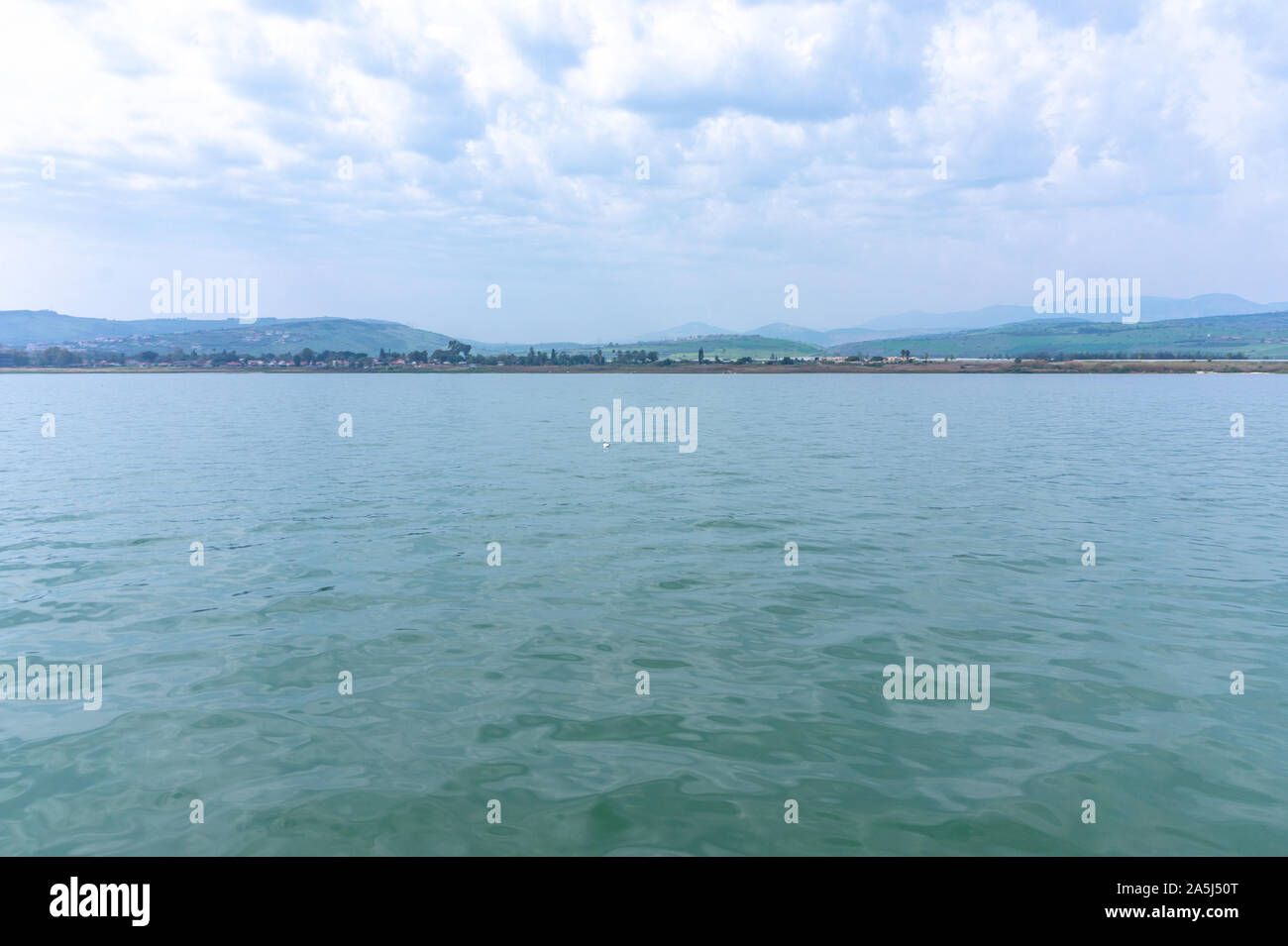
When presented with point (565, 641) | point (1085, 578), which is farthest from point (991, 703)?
point (1085, 578)

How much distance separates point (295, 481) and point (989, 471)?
36219 millimetres

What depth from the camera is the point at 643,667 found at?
15.1 meters

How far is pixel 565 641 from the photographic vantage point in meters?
16.4

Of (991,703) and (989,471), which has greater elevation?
(989,471)

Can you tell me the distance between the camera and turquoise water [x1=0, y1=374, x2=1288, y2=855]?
10039 millimetres

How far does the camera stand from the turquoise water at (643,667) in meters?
10.0

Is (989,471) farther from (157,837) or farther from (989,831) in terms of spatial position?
(157,837)
